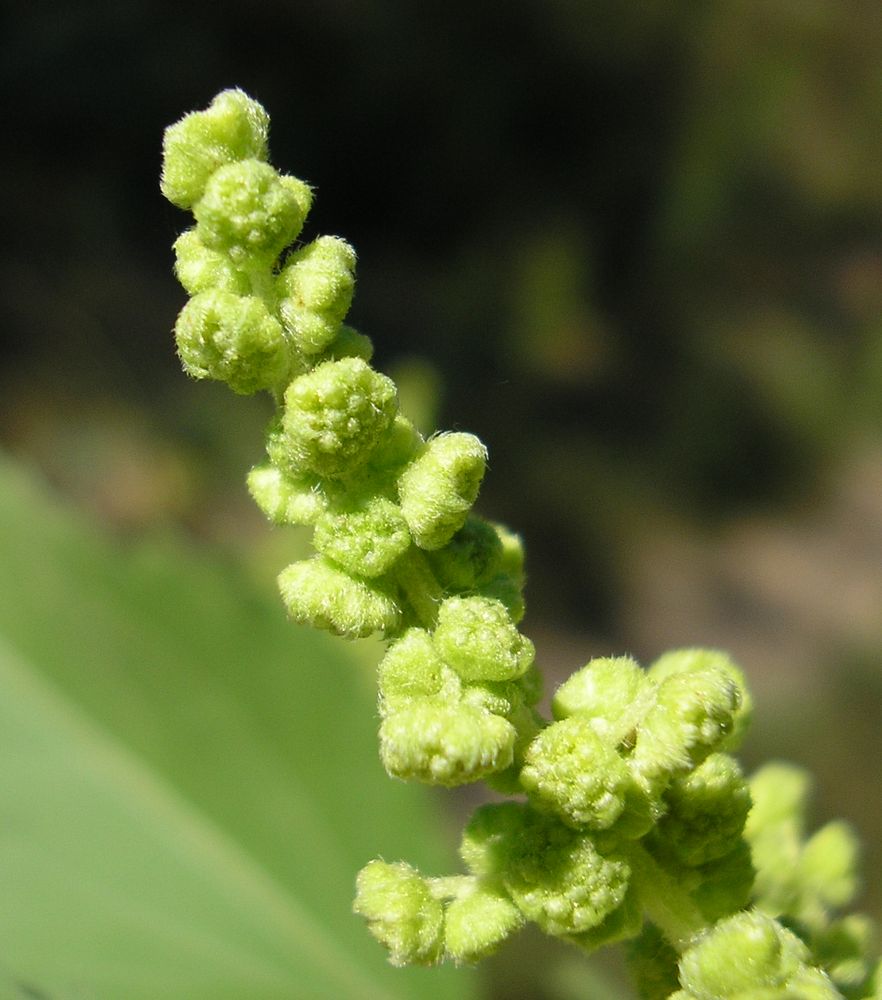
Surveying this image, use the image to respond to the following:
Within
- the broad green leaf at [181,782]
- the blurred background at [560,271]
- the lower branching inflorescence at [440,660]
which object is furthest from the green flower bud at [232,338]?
the blurred background at [560,271]

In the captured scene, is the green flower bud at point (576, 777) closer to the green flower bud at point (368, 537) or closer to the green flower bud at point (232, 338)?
the green flower bud at point (368, 537)

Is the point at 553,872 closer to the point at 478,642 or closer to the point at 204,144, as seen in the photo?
the point at 478,642

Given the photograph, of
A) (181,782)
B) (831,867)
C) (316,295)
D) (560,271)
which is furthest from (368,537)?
(560,271)

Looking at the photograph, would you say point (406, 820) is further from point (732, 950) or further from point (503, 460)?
point (503, 460)

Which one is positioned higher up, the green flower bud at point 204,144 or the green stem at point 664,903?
the green flower bud at point 204,144

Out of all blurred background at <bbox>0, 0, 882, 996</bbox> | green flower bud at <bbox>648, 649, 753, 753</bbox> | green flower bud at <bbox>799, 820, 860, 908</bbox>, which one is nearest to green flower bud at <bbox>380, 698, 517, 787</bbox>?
green flower bud at <bbox>648, 649, 753, 753</bbox>

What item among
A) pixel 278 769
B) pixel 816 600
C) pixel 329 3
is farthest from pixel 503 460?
pixel 278 769
